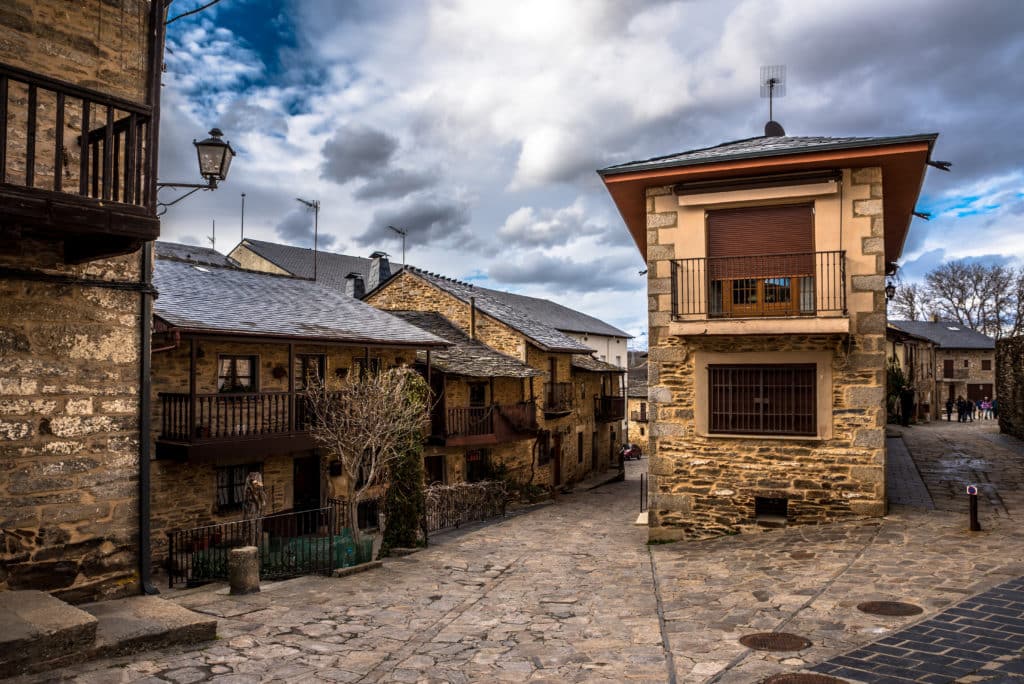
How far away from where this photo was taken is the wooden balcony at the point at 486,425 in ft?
64.9

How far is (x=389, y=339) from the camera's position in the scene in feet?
56.9

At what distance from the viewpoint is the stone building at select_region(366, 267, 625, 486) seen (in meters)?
24.0


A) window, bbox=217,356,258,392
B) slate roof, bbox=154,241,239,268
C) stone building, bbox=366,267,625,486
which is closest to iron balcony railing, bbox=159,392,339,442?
window, bbox=217,356,258,392

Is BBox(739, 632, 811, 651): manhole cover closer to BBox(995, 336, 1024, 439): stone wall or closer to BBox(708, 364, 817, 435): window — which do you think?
BBox(708, 364, 817, 435): window

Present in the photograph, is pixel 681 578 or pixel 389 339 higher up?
pixel 389 339

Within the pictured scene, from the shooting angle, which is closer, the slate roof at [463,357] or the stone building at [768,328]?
the stone building at [768,328]

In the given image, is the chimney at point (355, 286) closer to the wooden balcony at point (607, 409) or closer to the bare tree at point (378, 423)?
the wooden balcony at point (607, 409)

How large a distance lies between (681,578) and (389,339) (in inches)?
403

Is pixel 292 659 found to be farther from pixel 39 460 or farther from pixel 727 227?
pixel 727 227

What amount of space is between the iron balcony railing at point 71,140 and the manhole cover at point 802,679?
625 centimetres

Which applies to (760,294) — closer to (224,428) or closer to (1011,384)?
(224,428)

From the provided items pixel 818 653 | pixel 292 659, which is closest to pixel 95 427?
pixel 292 659

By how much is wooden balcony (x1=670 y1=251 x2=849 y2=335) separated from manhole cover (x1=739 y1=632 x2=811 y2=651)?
17.3 feet

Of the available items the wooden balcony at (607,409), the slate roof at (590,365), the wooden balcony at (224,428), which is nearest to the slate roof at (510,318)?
the slate roof at (590,365)
